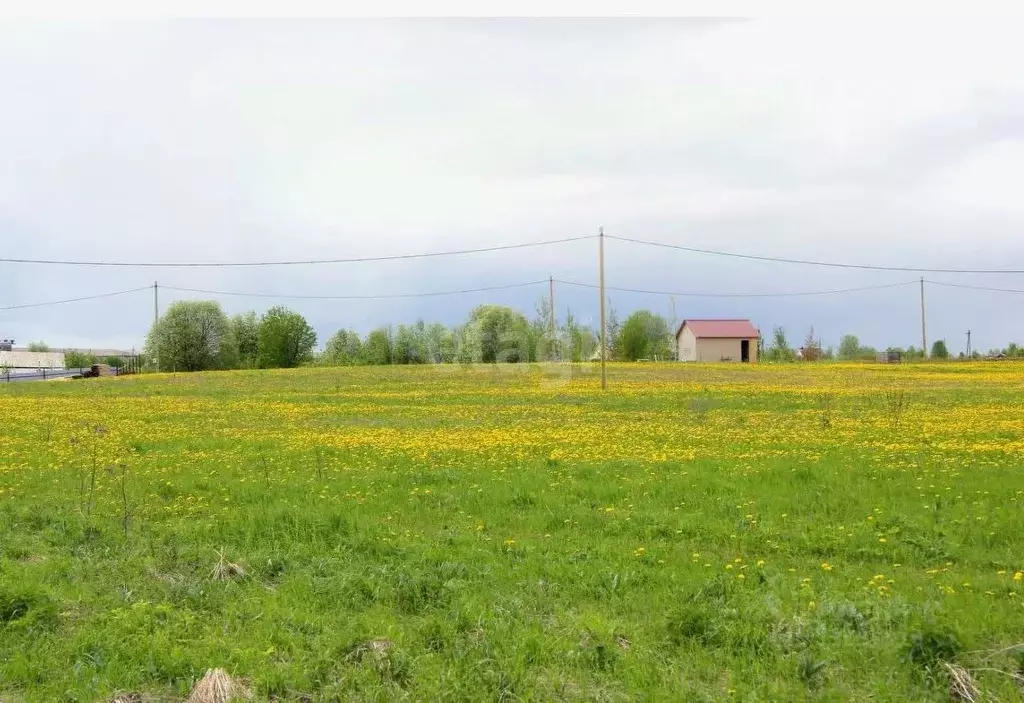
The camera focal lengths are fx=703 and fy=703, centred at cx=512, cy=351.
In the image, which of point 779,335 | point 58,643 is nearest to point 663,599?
point 58,643

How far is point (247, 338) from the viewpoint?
343 ft

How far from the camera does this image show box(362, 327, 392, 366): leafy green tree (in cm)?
9775

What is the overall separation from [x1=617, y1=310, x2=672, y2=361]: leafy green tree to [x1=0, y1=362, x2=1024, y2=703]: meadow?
280 ft

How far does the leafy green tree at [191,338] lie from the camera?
85.7m

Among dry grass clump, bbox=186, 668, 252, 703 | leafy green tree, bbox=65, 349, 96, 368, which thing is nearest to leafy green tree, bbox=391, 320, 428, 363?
leafy green tree, bbox=65, 349, 96, 368

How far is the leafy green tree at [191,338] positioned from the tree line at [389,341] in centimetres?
11

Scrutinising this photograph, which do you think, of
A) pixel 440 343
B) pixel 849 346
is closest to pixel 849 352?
pixel 849 346

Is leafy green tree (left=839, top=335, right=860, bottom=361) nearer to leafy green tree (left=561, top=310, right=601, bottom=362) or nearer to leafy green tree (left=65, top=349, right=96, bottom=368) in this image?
leafy green tree (left=561, top=310, right=601, bottom=362)

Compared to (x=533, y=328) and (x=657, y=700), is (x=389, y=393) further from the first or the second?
(x=533, y=328)

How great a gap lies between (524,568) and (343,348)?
10044cm

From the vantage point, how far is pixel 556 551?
314 inches

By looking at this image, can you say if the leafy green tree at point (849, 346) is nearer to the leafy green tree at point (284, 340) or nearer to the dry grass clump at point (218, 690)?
the leafy green tree at point (284, 340)

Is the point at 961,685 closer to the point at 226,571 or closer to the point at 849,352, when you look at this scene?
the point at 226,571

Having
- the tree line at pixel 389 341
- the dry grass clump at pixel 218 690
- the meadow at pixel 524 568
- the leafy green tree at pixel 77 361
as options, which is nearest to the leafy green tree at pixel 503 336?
the tree line at pixel 389 341
